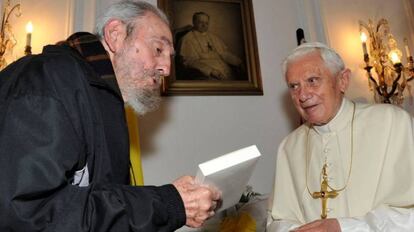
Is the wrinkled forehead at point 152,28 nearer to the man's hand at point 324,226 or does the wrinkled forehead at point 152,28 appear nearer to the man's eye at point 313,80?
the man's eye at point 313,80

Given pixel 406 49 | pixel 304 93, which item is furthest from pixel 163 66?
pixel 406 49

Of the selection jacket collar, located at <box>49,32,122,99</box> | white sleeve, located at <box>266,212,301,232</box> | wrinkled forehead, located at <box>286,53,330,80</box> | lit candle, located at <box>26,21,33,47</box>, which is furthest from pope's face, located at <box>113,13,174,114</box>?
lit candle, located at <box>26,21,33,47</box>

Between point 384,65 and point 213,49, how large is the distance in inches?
66.9

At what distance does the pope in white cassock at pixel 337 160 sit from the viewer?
6.28 ft

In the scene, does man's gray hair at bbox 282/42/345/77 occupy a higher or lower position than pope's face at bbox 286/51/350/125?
higher

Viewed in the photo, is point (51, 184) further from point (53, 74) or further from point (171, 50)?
point (171, 50)

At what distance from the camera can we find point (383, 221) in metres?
1.81

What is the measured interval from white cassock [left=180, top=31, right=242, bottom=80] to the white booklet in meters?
1.92

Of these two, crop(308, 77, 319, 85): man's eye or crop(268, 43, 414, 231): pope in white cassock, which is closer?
crop(268, 43, 414, 231): pope in white cassock

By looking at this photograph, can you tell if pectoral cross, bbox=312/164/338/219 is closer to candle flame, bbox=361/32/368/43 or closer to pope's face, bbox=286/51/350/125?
pope's face, bbox=286/51/350/125

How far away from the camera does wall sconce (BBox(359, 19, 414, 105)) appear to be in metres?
3.57

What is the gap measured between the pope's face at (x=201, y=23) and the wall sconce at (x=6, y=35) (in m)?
1.42

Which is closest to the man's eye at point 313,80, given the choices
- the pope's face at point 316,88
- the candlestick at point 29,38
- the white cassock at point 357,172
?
the pope's face at point 316,88

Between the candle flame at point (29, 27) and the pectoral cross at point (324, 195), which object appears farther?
the candle flame at point (29, 27)
